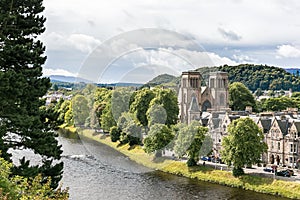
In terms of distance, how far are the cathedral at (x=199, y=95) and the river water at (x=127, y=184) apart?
13864 mm

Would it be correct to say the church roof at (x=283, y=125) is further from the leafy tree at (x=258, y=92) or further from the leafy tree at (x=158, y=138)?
the leafy tree at (x=258, y=92)

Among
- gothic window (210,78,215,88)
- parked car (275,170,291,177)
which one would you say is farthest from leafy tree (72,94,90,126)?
parked car (275,170,291,177)

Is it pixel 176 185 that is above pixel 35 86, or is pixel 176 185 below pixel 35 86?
below

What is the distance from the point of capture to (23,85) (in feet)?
82.6

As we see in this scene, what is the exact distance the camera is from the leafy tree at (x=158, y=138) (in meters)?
60.6

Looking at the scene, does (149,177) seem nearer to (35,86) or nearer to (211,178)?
(211,178)

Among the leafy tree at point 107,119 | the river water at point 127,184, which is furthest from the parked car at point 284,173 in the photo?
the leafy tree at point 107,119

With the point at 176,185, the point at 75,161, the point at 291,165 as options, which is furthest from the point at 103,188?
the point at 291,165

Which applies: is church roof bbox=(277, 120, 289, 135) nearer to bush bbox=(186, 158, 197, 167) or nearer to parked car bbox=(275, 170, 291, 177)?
parked car bbox=(275, 170, 291, 177)

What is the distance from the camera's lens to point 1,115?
82.9ft

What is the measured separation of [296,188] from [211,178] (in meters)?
10.1

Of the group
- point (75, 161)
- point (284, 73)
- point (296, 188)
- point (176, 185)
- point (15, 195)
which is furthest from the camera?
point (284, 73)

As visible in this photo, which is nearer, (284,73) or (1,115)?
(1,115)

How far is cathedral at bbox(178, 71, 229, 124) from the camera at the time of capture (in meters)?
73.9
